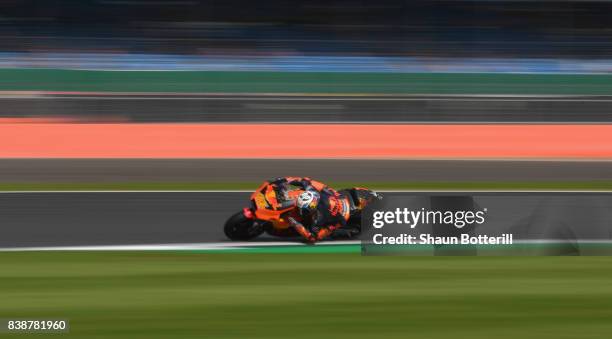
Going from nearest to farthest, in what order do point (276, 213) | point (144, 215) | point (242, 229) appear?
point (276, 213) → point (242, 229) → point (144, 215)

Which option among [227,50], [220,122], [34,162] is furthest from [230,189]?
[227,50]

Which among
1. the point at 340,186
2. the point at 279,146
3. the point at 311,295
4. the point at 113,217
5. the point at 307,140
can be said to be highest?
the point at 307,140

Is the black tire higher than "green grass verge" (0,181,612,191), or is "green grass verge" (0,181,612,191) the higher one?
"green grass verge" (0,181,612,191)

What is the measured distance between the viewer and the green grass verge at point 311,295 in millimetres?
6070

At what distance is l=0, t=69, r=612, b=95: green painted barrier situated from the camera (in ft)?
82.0

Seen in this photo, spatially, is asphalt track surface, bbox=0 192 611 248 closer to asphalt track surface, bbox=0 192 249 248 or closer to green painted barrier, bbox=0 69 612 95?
asphalt track surface, bbox=0 192 249 248

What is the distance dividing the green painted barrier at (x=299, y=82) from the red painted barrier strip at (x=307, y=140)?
99.4 inches

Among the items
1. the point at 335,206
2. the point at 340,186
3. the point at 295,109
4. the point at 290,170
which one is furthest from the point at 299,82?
the point at 335,206

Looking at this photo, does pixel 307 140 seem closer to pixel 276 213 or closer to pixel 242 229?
pixel 242 229

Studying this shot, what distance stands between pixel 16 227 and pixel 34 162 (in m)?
4.62

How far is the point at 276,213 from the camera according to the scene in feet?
32.6

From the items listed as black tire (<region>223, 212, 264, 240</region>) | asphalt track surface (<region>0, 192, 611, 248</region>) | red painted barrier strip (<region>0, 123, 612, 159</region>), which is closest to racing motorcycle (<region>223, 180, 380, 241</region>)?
black tire (<region>223, 212, 264, 240</region>)

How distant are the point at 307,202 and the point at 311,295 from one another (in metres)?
2.79

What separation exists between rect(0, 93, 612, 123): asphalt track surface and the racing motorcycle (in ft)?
41.1
